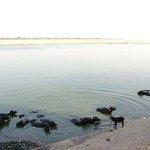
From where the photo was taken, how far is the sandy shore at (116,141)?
15461 mm

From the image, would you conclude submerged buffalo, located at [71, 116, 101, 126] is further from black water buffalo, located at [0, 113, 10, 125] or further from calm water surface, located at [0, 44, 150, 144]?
black water buffalo, located at [0, 113, 10, 125]

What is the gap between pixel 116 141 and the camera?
53.3 ft

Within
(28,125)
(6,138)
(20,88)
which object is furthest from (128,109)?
(20,88)

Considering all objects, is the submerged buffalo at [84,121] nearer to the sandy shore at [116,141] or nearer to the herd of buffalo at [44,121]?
the herd of buffalo at [44,121]

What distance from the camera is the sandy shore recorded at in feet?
50.7

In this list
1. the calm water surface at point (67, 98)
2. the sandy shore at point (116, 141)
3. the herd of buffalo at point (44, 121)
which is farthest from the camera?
the herd of buffalo at point (44, 121)

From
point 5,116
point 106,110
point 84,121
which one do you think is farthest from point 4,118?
point 106,110

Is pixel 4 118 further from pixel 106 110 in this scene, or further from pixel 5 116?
pixel 106 110

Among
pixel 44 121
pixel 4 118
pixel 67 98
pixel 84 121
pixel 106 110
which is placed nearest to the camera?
pixel 44 121

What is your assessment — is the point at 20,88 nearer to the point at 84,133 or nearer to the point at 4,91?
the point at 4,91

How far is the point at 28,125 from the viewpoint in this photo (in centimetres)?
2120

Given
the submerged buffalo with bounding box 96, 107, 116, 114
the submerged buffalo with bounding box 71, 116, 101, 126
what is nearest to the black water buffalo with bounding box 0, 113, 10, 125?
the submerged buffalo with bounding box 71, 116, 101, 126

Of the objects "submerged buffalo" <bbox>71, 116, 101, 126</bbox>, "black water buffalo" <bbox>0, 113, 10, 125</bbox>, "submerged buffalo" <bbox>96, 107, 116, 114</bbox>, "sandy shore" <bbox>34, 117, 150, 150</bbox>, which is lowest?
"sandy shore" <bbox>34, 117, 150, 150</bbox>

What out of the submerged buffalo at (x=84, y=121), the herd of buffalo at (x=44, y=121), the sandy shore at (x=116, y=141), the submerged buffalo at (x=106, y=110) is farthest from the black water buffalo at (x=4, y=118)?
the submerged buffalo at (x=106, y=110)
